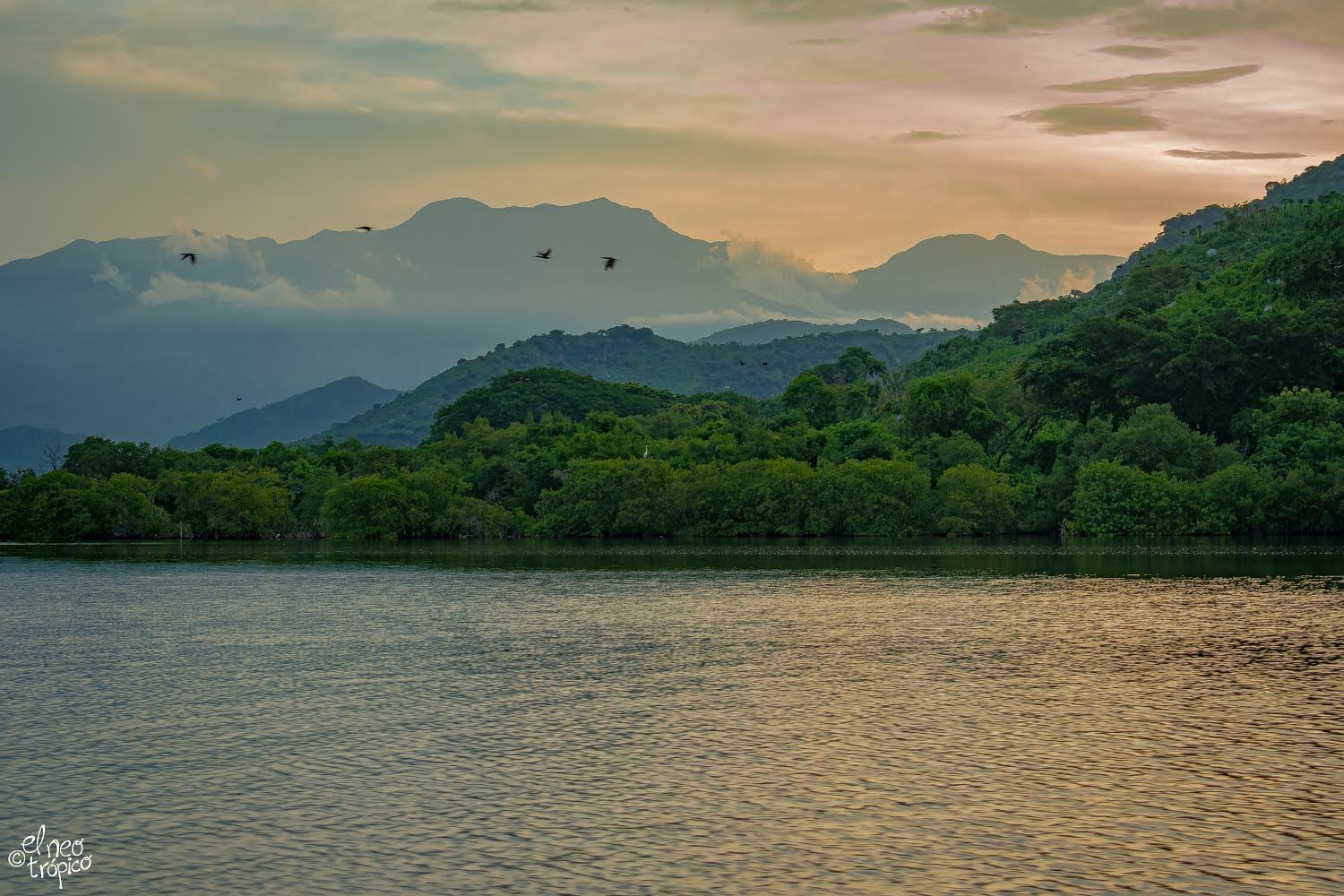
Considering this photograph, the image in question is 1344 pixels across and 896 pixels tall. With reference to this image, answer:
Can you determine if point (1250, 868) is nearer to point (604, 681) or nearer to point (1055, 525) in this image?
point (604, 681)

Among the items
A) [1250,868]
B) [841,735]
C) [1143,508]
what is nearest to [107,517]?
[1143,508]

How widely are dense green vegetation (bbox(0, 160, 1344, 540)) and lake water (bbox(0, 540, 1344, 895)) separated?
72185 millimetres

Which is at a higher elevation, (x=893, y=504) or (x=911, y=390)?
(x=911, y=390)

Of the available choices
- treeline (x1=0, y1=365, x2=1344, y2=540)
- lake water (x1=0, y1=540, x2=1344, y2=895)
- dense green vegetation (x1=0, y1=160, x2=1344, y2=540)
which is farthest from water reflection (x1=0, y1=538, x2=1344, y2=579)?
lake water (x1=0, y1=540, x2=1344, y2=895)

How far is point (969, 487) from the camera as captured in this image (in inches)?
5827

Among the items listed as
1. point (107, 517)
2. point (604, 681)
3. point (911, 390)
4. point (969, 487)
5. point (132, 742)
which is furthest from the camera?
point (911, 390)

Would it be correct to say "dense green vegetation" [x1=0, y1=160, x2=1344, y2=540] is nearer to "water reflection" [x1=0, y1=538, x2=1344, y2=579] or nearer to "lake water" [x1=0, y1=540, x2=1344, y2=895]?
"water reflection" [x1=0, y1=538, x2=1344, y2=579]

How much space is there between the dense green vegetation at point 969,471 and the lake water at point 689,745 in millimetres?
72185

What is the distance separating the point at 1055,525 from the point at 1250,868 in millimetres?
131217

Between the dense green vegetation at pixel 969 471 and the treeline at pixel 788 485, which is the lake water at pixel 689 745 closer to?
the treeline at pixel 788 485

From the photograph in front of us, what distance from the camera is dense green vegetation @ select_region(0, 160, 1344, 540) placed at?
137625 mm

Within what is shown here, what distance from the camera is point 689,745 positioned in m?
33.3

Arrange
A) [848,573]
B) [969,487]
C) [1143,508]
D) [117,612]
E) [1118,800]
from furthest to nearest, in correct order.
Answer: [969,487] → [1143,508] → [848,573] → [117,612] → [1118,800]

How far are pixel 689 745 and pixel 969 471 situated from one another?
121 m
